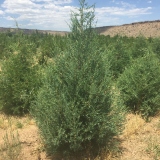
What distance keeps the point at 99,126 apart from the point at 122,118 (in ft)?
2.37

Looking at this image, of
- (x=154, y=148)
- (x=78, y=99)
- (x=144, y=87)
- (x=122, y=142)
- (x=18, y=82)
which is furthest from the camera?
(x=18, y=82)

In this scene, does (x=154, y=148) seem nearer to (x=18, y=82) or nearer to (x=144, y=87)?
(x=144, y=87)

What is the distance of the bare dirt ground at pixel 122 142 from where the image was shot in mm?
5088

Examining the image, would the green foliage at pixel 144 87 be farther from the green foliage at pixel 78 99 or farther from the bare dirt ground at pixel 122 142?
the green foliage at pixel 78 99

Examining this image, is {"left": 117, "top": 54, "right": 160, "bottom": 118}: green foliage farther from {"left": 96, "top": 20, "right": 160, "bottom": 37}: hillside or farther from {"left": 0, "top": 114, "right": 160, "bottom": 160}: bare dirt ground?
{"left": 96, "top": 20, "right": 160, "bottom": 37}: hillside

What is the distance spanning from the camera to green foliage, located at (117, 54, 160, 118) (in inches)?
315

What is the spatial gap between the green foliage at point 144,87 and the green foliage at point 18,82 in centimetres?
324

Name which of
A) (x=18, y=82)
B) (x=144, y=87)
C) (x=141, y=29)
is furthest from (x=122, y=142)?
(x=141, y=29)

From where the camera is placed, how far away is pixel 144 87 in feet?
26.2

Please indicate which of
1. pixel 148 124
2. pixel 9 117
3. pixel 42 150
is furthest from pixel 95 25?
pixel 9 117

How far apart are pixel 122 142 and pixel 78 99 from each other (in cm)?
206

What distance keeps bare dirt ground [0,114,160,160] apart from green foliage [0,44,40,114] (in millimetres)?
790

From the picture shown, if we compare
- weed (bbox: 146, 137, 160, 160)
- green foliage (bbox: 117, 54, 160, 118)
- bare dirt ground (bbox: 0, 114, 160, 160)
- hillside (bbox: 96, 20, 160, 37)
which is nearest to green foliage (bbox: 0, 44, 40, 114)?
bare dirt ground (bbox: 0, 114, 160, 160)

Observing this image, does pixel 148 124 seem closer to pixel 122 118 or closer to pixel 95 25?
pixel 122 118
